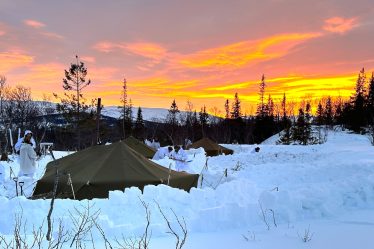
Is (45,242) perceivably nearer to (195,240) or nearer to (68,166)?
(195,240)

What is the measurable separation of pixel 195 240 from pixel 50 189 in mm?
5272

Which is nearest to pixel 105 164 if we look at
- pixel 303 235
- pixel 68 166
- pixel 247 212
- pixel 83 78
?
pixel 68 166

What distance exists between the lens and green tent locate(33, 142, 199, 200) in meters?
9.41

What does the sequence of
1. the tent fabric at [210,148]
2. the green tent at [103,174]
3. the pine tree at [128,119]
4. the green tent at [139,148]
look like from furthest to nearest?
the pine tree at [128,119] → the tent fabric at [210,148] → the green tent at [139,148] → the green tent at [103,174]

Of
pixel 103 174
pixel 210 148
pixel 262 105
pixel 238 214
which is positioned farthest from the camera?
pixel 262 105

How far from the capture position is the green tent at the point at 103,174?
9.41 meters

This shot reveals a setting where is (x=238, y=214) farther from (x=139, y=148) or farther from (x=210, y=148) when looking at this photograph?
(x=210, y=148)

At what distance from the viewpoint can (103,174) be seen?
31.8 ft

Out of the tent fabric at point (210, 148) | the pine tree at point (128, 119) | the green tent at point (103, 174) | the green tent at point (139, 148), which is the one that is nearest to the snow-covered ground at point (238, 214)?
the green tent at point (103, 174)

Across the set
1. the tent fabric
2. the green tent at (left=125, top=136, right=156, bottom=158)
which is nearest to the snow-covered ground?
the green tent at (left=125, top=136, right=156, bottom=158)

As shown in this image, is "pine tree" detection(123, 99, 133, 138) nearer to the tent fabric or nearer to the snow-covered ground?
the tent fabric

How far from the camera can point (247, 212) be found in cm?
705

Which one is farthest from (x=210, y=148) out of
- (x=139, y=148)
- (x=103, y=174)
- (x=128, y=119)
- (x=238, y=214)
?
(x=128, y=119)

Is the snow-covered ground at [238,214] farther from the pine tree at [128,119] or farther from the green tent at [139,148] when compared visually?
the pine tree at [128,119]
